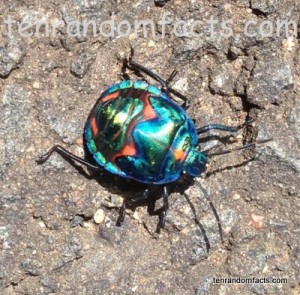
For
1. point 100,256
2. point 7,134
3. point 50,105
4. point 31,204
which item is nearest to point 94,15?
point 50,105

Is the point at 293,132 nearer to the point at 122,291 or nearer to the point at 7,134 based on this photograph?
the point at 122,291

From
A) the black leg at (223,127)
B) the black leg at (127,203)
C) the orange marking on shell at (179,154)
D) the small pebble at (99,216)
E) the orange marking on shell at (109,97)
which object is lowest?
the small pebble at (99,216)

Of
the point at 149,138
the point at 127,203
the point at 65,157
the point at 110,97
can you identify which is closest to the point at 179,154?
the point at 149,138

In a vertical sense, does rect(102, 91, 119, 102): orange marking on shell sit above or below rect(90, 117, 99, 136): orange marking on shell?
above

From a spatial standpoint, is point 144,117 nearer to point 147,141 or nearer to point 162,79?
point 147,141

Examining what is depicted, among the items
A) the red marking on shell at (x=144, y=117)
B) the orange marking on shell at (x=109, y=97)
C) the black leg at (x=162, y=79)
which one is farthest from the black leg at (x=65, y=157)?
the black leg at (x=162, y=79)

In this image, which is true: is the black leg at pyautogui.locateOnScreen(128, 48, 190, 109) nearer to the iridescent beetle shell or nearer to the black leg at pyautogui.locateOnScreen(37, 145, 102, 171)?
the iridescent beetle shell

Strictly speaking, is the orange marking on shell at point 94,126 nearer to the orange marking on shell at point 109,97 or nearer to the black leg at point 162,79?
the orange marking on shell at point 109,97

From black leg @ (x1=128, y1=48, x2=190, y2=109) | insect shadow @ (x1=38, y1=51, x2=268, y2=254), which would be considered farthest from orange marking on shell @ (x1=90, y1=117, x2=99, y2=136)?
black leg @ (x1=128, y1=48, x2=190, y2=109)
